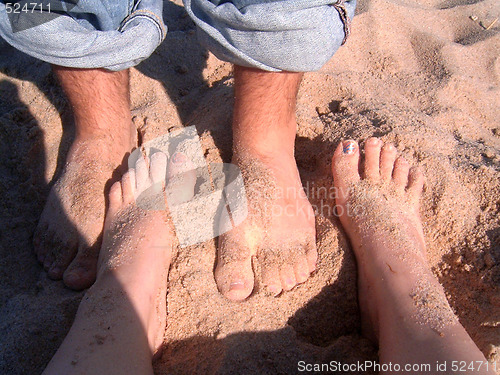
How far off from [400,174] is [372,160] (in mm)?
124

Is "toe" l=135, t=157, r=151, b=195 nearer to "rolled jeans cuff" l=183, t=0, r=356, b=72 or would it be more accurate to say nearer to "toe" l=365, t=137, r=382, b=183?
"rolled jeans cuff" l=183, t=0, r=356, b=72

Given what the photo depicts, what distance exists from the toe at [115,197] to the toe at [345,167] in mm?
883

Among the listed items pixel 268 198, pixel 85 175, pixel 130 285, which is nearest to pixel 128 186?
pixel 85 175

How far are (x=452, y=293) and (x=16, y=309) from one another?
57.2 inches

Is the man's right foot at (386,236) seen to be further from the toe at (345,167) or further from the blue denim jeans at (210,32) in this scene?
the blue denim jeans at (210,32)

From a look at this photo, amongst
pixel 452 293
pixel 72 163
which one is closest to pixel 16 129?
pixel 72 163

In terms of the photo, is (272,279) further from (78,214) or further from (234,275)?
(78,214)

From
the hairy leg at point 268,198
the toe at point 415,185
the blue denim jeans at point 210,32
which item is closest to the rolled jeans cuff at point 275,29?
the blue denim jeans at point 210,32

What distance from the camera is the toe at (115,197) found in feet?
4.83

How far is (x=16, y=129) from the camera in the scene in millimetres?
1829

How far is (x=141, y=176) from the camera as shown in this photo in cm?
157

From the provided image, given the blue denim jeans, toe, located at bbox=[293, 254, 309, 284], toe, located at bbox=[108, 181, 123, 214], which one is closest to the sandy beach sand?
toe, located at bbox=[293, 254, 309, 284]

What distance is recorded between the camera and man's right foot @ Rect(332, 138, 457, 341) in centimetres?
110

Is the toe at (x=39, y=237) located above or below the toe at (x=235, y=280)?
above
